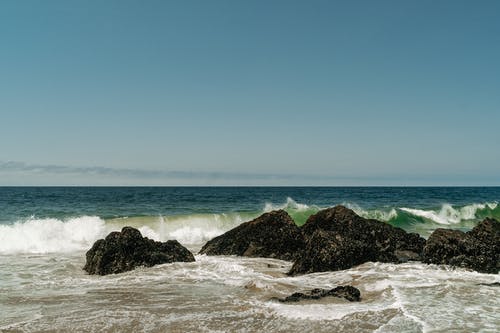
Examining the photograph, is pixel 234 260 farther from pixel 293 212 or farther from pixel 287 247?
pixel 293 212

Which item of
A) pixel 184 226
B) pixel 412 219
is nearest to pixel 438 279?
pixel 184 226

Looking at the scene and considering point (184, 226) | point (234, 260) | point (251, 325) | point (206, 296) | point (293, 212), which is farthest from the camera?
point (293, 212)

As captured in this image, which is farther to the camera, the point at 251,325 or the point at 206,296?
the point at 206,296

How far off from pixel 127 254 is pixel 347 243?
661 centimetres

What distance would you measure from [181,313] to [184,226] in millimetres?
19631

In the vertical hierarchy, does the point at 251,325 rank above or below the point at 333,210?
below

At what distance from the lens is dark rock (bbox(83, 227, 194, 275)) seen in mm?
12234

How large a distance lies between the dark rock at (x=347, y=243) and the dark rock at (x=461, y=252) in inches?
Result: 45.8

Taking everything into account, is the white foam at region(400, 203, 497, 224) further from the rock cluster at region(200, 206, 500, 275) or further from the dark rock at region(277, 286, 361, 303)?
the dark rock at region(277, 286, 361, 303)

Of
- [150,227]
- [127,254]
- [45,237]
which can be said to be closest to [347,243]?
[127,254]

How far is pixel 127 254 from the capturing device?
41.5 ft

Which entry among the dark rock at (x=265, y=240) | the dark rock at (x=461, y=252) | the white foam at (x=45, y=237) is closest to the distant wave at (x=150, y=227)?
the white foam at (x=45, y=237)

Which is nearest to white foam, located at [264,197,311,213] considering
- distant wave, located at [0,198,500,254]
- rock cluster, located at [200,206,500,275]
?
distant wave, located at [0,198,500,254]

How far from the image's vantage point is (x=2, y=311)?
7926 millimetres
